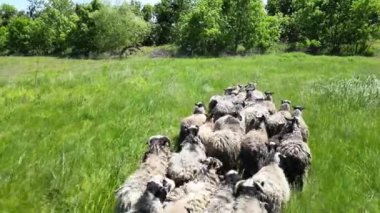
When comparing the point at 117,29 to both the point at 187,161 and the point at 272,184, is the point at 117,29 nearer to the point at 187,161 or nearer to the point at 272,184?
the point at 187,161

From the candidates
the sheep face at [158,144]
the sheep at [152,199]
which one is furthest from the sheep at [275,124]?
the sheep at [152,199]

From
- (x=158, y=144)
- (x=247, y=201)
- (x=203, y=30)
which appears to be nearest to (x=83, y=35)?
(x=203, y=30)

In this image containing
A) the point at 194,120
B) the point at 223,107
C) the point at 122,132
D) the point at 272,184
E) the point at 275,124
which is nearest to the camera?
the point at 272,184

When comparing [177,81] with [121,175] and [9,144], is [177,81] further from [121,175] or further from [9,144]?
[121,175]

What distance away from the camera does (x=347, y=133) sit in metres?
11.7

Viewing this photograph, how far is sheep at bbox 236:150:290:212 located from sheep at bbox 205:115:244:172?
97 centimetres

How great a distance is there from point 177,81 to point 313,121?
22.2ft

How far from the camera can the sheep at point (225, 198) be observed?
636 centimetres

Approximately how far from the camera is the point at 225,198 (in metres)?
6.60

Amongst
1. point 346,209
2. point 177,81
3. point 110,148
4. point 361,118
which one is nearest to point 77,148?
point 110,148

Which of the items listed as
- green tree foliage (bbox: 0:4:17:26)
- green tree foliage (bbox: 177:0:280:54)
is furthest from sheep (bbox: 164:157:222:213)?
green tree foliage (bbox: 0:4:17:26)

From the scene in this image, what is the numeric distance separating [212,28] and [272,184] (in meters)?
51.2

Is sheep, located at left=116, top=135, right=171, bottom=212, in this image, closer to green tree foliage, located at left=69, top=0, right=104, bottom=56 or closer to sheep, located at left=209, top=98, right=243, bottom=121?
sheep, located at left=209, top=98, right=243, bottom=121

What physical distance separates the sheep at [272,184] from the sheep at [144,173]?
136 cm
